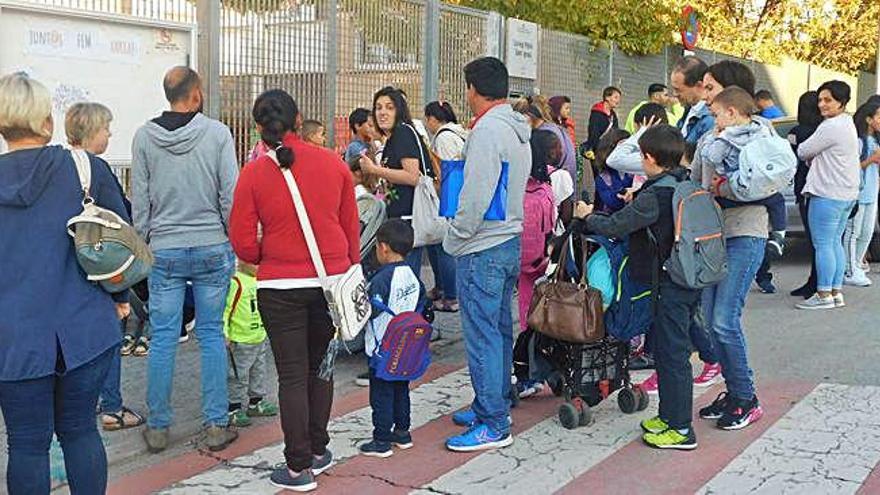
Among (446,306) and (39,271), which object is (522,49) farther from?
(39,271)

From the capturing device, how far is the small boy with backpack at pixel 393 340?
16.3 ft

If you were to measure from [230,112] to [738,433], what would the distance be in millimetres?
5031

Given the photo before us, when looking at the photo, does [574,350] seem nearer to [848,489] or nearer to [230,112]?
[848,489]

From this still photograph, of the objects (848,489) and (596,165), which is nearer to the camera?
Answer: (848,489)

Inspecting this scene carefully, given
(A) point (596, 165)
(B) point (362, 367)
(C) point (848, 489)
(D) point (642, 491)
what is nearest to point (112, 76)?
(B) point (362, 367)

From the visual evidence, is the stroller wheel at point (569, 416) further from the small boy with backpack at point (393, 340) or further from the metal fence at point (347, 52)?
the metal fence at point (347, 52)

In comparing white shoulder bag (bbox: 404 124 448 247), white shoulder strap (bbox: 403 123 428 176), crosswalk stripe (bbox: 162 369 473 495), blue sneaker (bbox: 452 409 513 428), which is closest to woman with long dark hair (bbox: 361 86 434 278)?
white shoulder strap (bbox: 403 123 428 176)

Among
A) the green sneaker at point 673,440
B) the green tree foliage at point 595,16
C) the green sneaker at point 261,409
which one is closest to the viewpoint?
the green sneaker at point 673,440

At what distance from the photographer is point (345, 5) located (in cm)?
991

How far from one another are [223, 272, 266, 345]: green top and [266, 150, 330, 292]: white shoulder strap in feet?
4.32

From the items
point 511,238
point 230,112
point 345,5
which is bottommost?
point 511,238

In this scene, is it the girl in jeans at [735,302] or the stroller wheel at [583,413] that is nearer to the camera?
the girl in jeans at [735,302]

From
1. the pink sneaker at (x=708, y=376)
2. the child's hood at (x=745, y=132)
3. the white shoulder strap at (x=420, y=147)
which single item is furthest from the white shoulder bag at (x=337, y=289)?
the pink sneaker at (x=708, y=376)

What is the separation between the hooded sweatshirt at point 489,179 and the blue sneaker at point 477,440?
94 centimetres
